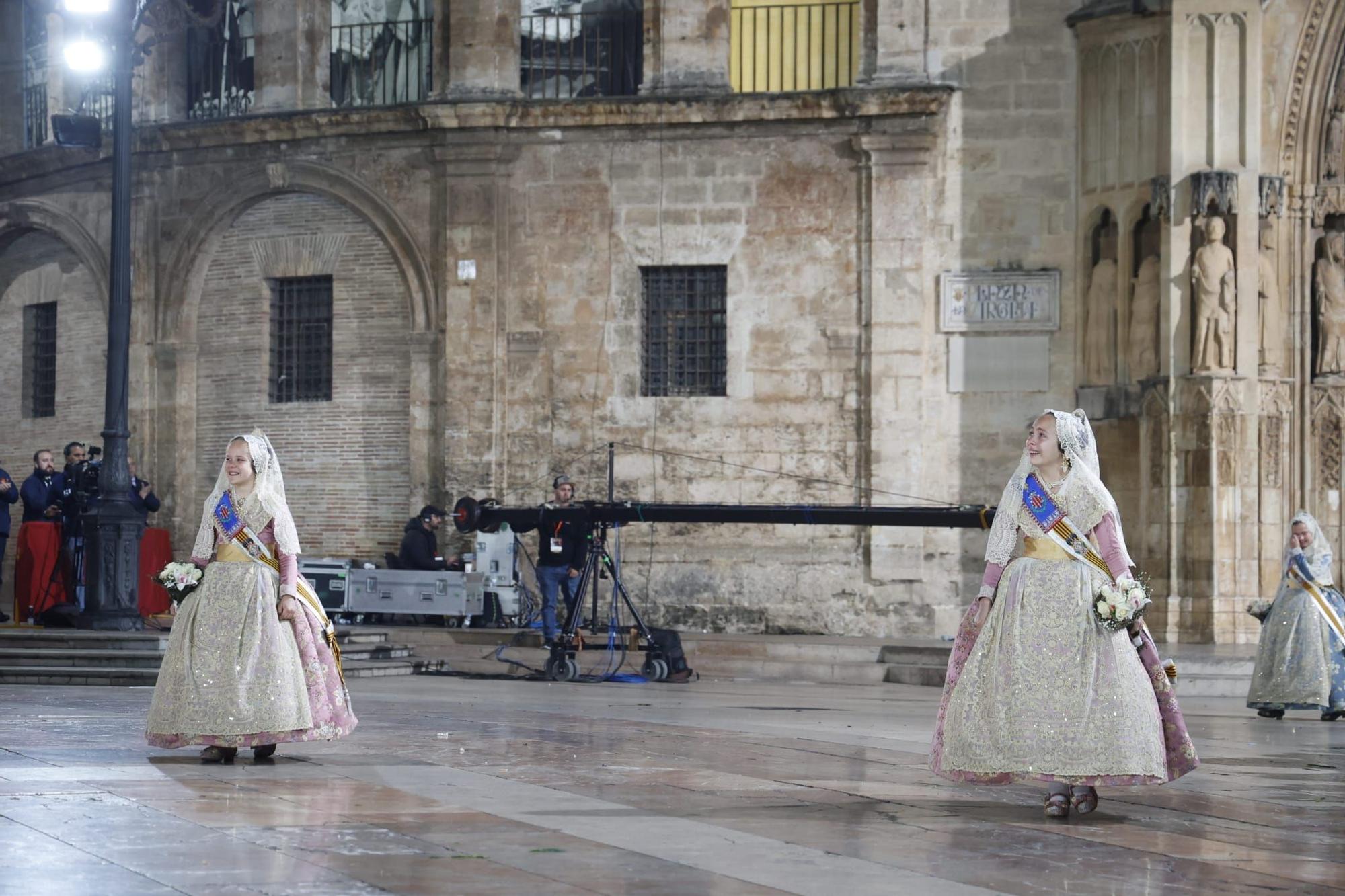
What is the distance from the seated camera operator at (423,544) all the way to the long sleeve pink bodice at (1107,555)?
1371 cm

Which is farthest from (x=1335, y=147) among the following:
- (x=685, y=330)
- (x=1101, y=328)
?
(x=685, y=330)

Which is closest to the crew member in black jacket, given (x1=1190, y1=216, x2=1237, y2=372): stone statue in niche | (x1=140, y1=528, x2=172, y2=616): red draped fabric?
(x1=140, y1=528, x2=172, y2=616): red draped fabric

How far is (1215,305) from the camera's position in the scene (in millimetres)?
20875

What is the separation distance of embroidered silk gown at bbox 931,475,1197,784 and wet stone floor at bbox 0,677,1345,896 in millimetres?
242

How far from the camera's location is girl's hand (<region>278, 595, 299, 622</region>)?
10.1 m

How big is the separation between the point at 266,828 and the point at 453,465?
50.9 ft

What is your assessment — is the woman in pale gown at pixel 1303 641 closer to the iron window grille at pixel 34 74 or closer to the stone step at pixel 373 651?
the stone step at pixel 373 651

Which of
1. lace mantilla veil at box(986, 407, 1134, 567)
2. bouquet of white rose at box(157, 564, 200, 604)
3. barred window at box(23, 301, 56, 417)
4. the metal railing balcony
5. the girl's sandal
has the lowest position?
the girl's sandal

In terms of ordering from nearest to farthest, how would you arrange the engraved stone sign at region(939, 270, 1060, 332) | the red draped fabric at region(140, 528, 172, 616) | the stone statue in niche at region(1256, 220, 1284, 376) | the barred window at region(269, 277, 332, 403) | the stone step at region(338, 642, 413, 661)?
the stone step at region(338, 642, 413, 661) → the red draped fabric at region(140, 528, 172, 616) → the stone statue in niche at region(1256, 220, 1284, 376) → the engraved stone sign at region(939, 270, 1060, 332) → the barred window at region(269, 277, 332, 403)

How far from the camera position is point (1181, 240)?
21.1 metres

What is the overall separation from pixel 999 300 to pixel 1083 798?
568 inches

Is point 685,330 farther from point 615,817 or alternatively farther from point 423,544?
point 615,817

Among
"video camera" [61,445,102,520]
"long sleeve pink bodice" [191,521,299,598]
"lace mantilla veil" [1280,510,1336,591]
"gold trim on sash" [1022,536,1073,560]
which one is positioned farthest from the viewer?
"video camera" [61,445,102,520]

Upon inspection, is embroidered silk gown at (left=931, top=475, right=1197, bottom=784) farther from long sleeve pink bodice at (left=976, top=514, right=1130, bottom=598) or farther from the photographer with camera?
the photographer with camera
